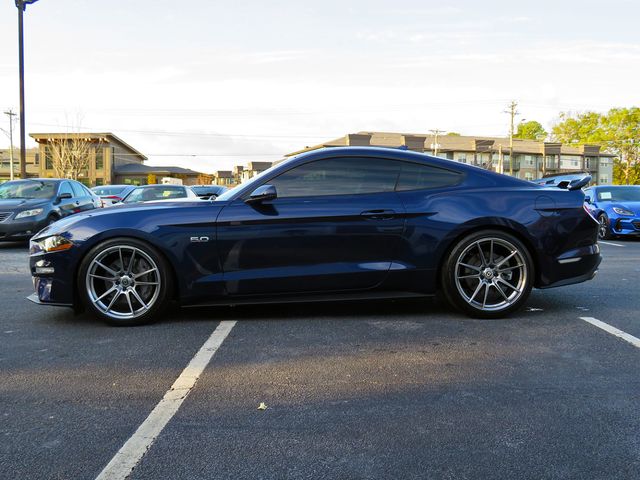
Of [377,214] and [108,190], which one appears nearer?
[377,214]

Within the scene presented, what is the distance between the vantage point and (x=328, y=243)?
4.41 metres

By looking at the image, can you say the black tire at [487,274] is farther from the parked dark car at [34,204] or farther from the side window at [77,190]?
the side window at [77,190]

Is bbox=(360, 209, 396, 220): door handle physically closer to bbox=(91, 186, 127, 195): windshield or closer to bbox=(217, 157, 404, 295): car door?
bbox=(217, 157, 404, 295): car door

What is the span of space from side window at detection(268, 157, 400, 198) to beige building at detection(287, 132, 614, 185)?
228 ft

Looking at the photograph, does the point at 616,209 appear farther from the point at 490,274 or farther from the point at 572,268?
the point at 490,274

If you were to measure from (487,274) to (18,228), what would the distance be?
30.3ft

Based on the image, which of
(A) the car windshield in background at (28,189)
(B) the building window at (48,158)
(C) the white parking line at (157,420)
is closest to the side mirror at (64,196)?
(A) the car windshield in background at (28,189)

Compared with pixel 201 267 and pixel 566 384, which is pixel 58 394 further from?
pixel 566 384

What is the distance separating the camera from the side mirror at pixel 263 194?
4.35 metres

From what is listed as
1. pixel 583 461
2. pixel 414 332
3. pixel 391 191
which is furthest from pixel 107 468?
pixel 391 191

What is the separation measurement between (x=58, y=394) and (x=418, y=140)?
71444 mm

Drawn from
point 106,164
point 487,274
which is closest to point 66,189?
point 487,274

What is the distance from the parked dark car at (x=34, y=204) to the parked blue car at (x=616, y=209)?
37.9 feet

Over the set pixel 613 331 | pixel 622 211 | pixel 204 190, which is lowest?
pixel 613 331
